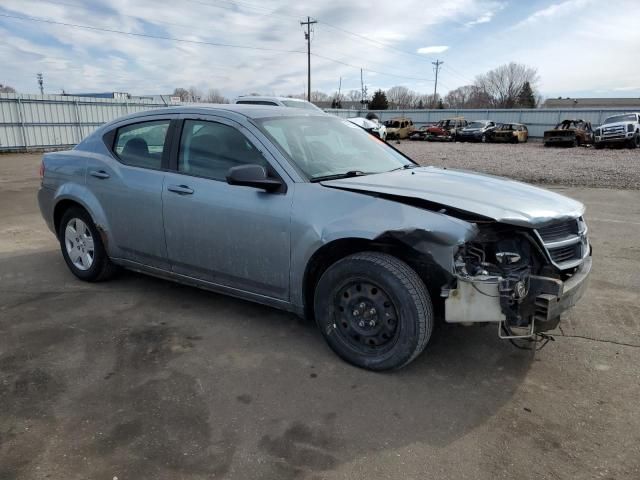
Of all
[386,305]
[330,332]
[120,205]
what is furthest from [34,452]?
[120,205]

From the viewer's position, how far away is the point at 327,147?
13.1ft

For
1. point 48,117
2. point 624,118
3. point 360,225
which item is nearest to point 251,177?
point 360,225

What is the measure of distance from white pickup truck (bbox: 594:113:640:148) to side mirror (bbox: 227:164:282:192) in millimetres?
26930

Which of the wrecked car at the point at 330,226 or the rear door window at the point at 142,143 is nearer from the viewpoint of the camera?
the wrecked car at the point at 330,226

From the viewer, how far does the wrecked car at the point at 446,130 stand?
37000mm

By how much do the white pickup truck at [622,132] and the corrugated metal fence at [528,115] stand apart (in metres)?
11.2

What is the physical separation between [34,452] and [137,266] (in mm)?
2146

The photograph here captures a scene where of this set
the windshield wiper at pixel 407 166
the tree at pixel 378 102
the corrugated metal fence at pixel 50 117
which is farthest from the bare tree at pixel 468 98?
the windshield wiper at pixel 407 166

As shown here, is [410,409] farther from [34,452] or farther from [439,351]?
[34,452]

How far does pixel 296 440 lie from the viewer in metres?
2.61

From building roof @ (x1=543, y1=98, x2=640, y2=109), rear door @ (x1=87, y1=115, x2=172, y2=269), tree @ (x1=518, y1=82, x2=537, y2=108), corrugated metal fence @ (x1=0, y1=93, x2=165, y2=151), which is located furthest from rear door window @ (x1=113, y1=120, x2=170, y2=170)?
building roof @ (x1=543, y1=98, x2=640, y2=109)

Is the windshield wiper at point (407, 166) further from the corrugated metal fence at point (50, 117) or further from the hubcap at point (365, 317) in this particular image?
the corrugated metal fence at point (50, 117)

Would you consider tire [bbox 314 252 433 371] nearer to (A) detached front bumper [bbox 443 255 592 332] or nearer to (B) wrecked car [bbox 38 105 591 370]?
Result: (B) wrecked car [bbox 38 105 591 370]

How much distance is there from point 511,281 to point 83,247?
13.0ft
